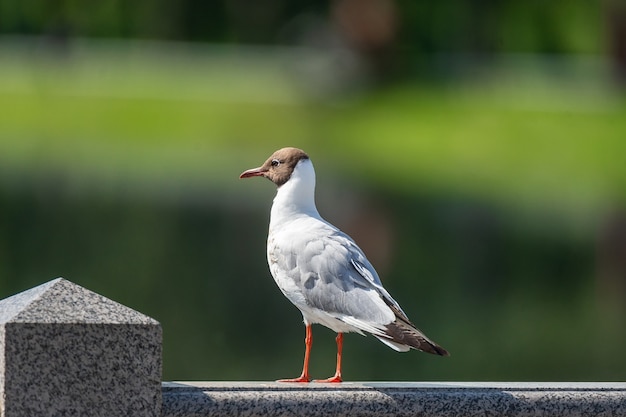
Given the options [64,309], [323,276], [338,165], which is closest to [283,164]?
[323,276]

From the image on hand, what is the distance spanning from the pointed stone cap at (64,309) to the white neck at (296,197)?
1729mm

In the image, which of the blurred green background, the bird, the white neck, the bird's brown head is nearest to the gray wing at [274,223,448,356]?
the bird

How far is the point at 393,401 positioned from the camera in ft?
15.1

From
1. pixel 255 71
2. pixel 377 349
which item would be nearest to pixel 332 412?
pixel 377 349

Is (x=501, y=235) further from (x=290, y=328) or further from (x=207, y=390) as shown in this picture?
(x=207, y=390)

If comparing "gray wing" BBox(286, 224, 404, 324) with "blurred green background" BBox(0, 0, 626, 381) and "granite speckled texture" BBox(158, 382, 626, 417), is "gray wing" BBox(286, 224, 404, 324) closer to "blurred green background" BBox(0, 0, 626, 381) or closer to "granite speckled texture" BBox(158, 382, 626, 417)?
"granite speckled texture" BBox(158, 382, 626, 417)

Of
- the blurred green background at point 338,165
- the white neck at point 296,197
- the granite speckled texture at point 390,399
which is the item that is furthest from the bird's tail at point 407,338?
the blurred green background at point 338,165

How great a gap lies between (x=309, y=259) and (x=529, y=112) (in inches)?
1133

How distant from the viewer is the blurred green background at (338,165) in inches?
543

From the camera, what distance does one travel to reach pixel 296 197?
596cm

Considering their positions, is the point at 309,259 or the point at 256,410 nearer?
the point at 256,410

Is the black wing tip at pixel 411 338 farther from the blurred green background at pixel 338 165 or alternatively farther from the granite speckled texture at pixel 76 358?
the blurred green background at pixel 338 165

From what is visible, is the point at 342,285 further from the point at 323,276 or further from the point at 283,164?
the point at 283,164

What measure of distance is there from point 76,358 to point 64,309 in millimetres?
155
